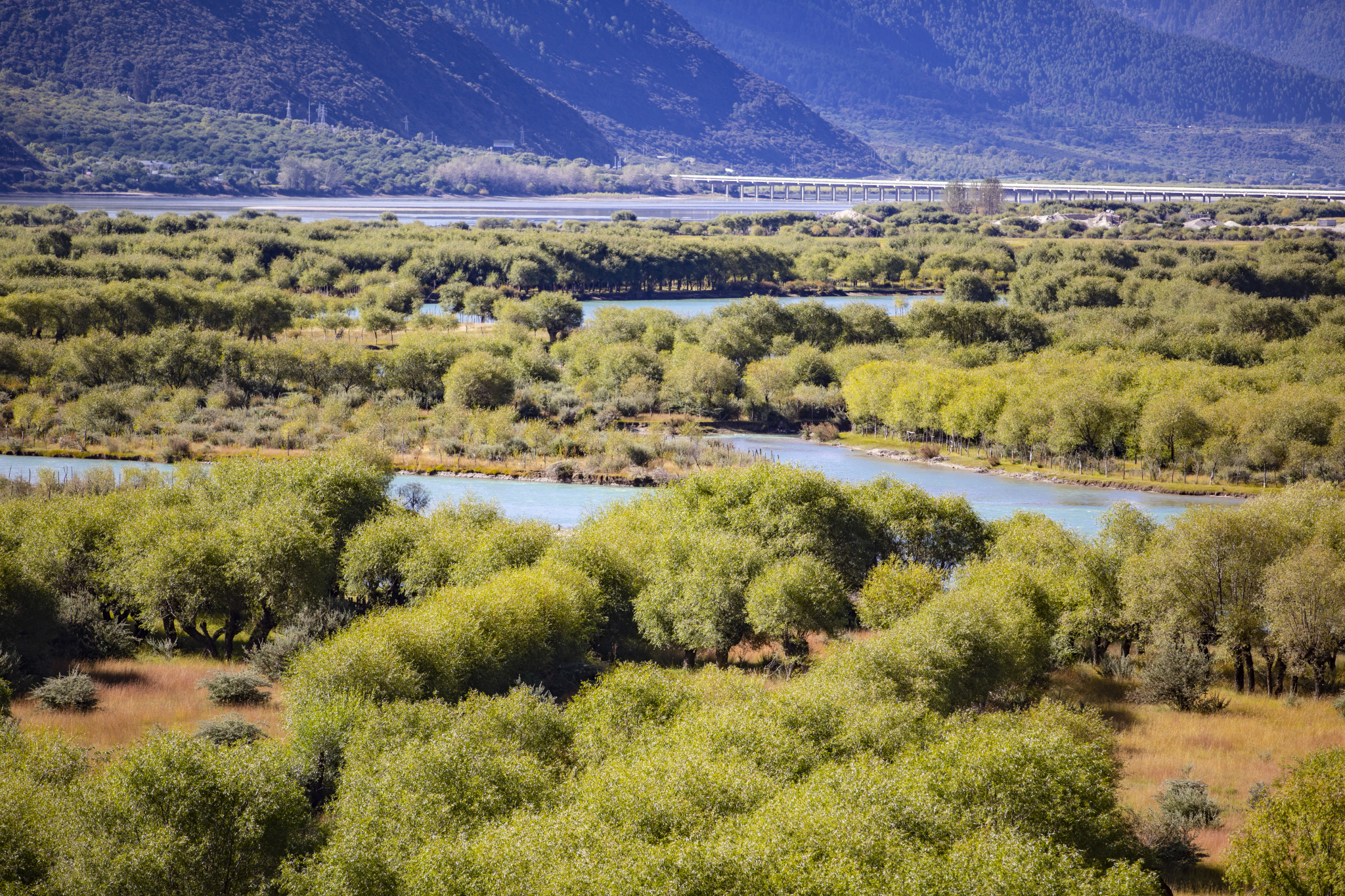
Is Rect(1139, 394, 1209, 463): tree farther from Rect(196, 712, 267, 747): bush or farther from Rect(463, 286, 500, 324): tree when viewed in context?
Rect(463, 286, 500, 324): tree

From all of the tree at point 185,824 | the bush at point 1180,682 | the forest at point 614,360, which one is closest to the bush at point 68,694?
the tree at point 185,824

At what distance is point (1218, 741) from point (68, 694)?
33225 mm

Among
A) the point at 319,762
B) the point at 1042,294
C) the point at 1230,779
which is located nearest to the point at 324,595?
the point at 319,762

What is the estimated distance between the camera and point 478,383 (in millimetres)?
80438

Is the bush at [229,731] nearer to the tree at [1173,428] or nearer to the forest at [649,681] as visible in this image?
the forest at [649,681]

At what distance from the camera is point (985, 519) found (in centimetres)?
5788

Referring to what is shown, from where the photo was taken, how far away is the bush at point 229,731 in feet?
88.1

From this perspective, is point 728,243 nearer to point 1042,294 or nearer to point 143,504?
point 1042,294

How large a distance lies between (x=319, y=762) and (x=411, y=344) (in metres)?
66.0

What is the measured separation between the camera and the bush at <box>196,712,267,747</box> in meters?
26.8

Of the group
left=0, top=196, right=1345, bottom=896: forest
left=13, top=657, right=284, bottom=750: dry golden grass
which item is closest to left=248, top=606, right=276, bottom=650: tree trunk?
left=0, top=196, right=1345, bottom=896: forest

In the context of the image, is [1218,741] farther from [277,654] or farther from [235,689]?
[235,689]

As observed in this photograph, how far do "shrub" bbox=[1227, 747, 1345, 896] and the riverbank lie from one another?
155 feet

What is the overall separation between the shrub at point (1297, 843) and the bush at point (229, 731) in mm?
22307
